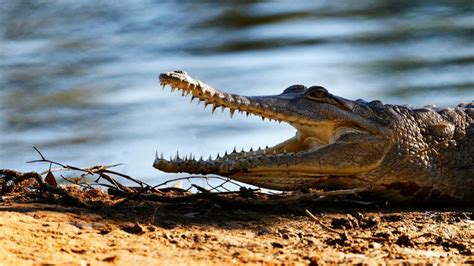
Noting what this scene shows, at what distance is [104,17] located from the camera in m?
19.0

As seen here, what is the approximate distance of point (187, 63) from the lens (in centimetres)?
1424

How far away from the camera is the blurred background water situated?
9648 millimetres

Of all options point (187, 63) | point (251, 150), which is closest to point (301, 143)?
point (251, 150)

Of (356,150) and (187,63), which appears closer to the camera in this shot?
(356,150)

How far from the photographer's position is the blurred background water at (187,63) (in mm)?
9648

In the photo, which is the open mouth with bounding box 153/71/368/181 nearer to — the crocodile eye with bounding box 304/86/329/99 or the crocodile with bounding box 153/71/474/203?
the crocodile with bounding box 153/71/474/203

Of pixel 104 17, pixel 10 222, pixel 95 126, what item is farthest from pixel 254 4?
pixel 10 222

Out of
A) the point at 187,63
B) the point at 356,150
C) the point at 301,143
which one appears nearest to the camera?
the point at 356,150

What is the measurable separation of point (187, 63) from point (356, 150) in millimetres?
→ 8534

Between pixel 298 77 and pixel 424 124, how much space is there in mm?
6610

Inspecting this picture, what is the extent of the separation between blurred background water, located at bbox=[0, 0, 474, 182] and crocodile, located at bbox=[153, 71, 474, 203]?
7.45 ft

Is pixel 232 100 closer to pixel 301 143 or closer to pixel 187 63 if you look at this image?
pixel 301 143

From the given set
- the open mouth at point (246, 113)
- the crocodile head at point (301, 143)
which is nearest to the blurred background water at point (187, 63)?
the open mouth at point (246, 113)

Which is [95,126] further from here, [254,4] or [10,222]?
[254,4]
